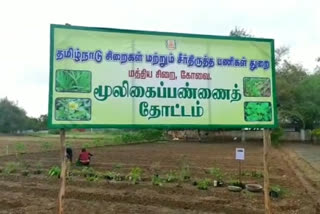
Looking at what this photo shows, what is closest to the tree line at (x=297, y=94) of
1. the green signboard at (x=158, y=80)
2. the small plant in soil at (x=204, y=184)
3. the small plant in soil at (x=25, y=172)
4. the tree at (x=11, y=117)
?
the small plant in soil at (x=25, y=172)

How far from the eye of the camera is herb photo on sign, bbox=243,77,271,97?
538cm

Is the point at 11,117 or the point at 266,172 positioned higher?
the point at 11,117

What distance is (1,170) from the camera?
1501 cm

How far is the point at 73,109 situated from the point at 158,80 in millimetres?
1100

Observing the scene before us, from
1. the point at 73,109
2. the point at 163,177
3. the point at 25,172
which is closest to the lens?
the point at 73,109

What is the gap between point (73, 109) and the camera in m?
4.77

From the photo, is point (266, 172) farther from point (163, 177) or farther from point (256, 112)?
point (163, 177)

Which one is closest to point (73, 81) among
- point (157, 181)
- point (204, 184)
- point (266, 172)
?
point (266, 172)

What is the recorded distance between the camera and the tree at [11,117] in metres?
83.4

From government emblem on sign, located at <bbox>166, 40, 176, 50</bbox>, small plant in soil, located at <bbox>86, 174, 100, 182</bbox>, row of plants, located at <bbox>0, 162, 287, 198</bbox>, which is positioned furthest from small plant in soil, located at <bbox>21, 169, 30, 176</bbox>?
government emblem on sign, located at <bbox>166, 40, 176, 50</bbox>

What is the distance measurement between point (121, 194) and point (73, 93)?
5.84m

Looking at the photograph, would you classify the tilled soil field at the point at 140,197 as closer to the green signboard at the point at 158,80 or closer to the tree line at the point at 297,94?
the green signboard at the point at 158,80

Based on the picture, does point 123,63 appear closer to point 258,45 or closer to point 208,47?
point 208,47

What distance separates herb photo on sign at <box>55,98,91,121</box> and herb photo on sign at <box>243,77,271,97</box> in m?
2.03
